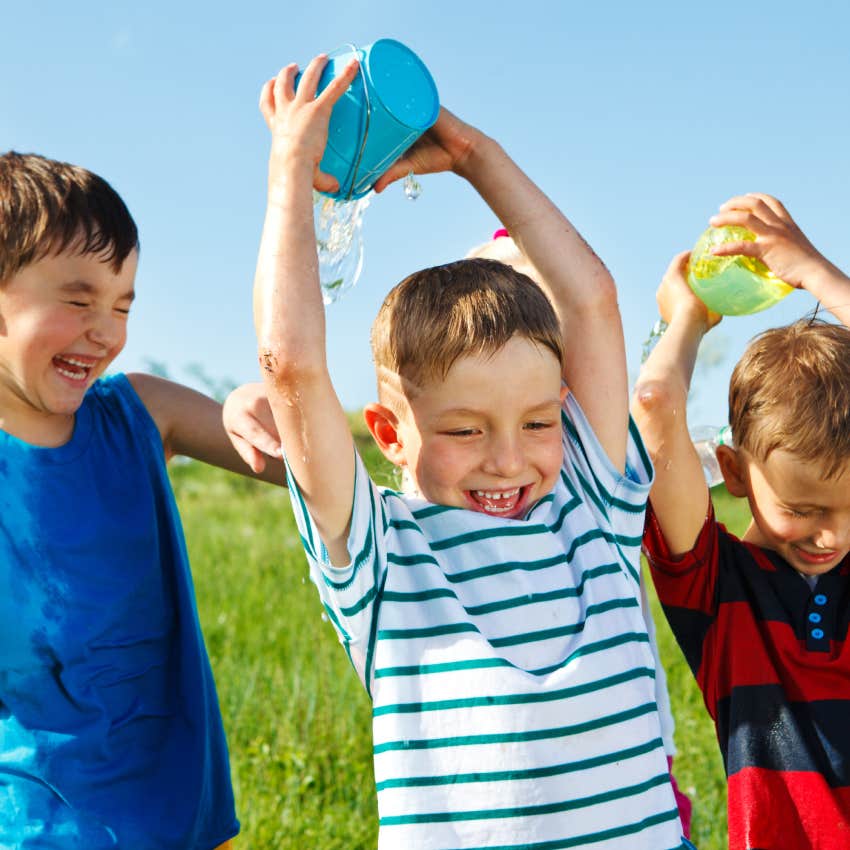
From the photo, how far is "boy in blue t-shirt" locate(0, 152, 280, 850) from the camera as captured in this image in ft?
6.91

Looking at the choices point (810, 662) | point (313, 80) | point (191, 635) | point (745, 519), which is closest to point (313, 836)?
point (191, 635)

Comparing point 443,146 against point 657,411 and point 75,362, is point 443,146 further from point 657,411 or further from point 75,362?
point 75,362

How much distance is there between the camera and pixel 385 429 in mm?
2152

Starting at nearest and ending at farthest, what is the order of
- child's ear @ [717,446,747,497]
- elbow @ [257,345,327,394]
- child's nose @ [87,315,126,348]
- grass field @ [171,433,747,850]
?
elbow @ [257,345,327,394], child's nose @ [87,315,126,348], child's ear @ [717,446,747,497], grass field @ [171,433,747,850]

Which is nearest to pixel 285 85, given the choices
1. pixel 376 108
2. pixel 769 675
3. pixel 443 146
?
pixel 376 108

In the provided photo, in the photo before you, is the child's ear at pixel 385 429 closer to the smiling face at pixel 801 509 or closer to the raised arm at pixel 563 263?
the raised arm at pixel 563 263

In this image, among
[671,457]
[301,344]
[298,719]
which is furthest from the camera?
[298,719]

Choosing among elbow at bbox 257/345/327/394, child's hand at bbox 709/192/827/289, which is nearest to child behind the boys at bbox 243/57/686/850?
elbow at bbox 257/345/327/394

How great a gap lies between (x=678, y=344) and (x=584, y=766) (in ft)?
3.64

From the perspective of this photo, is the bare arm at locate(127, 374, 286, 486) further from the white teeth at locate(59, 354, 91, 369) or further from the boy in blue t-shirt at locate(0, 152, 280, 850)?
the white teeth at locate(59, 354, 91, 369)

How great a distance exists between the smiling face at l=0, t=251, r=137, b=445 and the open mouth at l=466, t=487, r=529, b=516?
81 cm

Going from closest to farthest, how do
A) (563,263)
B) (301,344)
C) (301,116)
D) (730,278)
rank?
(301,344)
(301,116)
(563,263)
(730,278)

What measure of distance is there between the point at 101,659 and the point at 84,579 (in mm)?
162

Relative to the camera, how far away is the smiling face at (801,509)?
7.85ft
